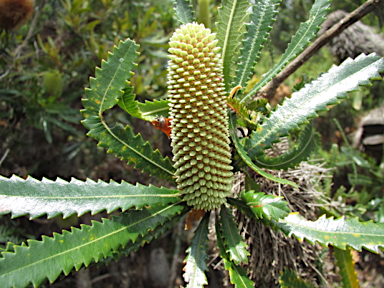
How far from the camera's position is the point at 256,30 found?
36.3 inches

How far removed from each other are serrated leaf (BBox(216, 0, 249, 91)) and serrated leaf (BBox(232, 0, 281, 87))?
0.03 m

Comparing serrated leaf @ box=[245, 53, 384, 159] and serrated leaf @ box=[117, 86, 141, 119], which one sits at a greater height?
serrated leaf @ box=[117, 86, 141, 119]

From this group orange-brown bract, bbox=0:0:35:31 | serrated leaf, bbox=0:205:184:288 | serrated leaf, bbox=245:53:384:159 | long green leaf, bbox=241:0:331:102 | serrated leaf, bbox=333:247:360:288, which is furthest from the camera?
orange-brown bract, bbox=0:0:35:31

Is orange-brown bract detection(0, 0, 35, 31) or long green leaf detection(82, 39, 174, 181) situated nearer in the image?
long green leaf detection(82, 39, 174, 181)

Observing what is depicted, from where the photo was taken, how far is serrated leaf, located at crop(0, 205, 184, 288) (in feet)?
2.09

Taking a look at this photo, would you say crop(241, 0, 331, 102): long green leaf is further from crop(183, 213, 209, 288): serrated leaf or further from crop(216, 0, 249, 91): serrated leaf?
crop(183, 213, 209, 288): serrated leaf

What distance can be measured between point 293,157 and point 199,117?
0.34 m

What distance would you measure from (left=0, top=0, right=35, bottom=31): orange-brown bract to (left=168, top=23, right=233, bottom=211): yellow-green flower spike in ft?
Result: 4.85

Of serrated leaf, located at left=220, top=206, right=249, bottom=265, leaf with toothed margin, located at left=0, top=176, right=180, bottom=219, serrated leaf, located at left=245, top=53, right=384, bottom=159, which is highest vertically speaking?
serrated leaf, located at left=245, top=53, right=384, bottom=159

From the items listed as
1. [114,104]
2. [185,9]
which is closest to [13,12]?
[185,9]

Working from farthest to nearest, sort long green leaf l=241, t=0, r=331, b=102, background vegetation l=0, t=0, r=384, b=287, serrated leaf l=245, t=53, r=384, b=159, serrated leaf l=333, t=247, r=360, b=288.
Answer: background vegetation l=0, t=0, r=384, b=287 < serrated leaf l=333, t=247, r=360, b=288 < long green leaf l=241, t=0, r=331, b=102 < serrated leaf l=245, t=53, r=384, b=159

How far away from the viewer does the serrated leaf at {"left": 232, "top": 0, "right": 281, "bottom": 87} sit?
907mm

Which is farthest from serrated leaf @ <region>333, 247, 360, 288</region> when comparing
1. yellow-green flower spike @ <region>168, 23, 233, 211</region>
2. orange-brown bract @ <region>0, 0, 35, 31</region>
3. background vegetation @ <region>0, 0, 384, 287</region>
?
orange-brown bract @ <region>0, 0, 35, 31</region>

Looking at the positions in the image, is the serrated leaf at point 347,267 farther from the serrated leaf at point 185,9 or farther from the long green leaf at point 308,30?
the serrated leaf at point 185,9
